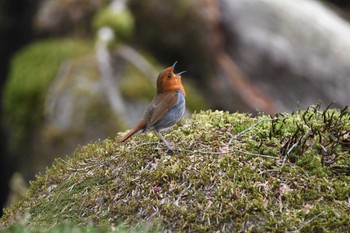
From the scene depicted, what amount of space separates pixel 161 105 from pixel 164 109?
77mm

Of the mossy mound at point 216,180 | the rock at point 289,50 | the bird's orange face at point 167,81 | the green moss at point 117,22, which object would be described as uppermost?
the rock at point 289,50

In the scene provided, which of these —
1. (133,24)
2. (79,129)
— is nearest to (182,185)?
(79,129)

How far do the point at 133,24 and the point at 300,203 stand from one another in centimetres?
794

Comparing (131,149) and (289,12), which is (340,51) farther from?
(131,149)

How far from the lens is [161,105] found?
482 cm

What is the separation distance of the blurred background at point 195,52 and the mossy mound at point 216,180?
5.68m

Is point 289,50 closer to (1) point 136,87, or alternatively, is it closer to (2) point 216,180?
(1) point 136,87

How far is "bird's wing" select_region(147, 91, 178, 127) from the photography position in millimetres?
4668

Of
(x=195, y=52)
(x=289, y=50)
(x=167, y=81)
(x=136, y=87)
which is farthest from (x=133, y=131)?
(x=289, y=50)

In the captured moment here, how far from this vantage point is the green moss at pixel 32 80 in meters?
10.1

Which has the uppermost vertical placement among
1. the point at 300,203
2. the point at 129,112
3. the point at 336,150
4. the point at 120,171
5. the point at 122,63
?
the point at 122,63

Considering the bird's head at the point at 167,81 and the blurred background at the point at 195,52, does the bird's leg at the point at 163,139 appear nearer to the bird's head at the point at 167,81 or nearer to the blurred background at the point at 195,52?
the bird's head at the point at 167,81

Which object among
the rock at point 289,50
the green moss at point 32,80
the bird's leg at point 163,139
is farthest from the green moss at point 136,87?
the bird's leg at point 163,139

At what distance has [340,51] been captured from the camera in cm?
1155
